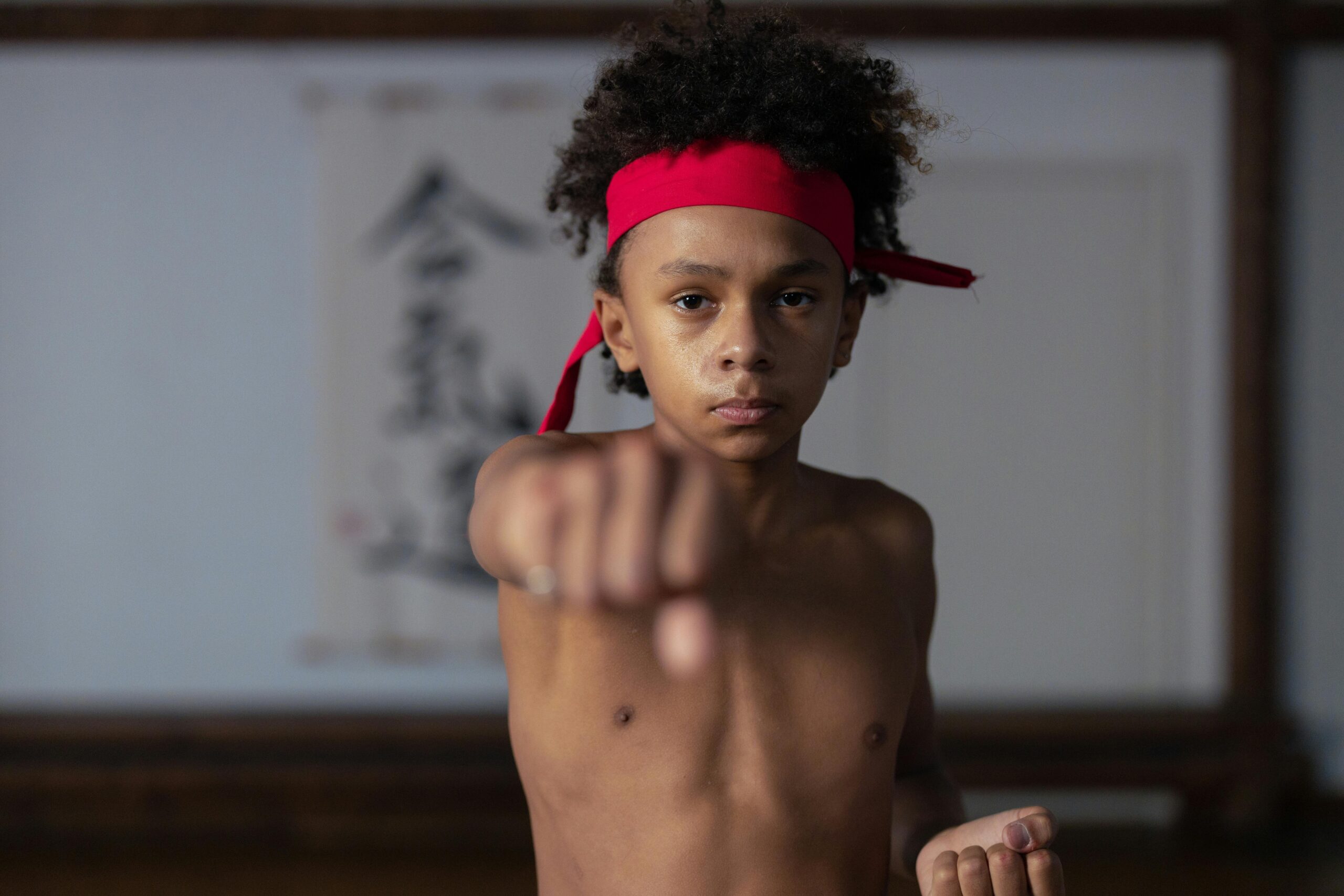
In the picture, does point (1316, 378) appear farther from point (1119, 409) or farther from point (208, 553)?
point (208, 553)

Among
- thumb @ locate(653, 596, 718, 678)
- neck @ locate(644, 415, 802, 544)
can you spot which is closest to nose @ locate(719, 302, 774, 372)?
neck @ locate(644, 415, 802, 544)

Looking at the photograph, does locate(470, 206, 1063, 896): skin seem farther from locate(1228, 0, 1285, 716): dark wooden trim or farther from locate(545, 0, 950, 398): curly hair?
locate(1228, 0, 1285, 716): dark wooden trim

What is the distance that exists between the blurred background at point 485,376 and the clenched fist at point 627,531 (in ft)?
6.16

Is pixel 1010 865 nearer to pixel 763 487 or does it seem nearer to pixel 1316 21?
pixel 763 487

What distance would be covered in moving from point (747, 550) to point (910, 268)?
255 millimetres

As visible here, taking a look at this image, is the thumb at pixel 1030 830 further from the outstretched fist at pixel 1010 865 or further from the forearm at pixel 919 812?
the forearm at pixel 919 812

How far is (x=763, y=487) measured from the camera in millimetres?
749

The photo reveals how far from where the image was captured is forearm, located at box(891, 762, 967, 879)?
814mm

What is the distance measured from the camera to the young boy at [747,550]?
65 centimetres

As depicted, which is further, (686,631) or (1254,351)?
(1254,351)

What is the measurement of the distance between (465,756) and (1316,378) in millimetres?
2095

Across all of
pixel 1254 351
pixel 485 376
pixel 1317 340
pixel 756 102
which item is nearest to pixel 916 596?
pixel 756 102

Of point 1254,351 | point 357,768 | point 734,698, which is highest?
point 1254,351

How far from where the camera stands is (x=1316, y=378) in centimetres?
243
